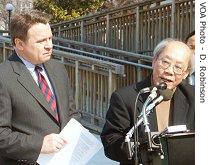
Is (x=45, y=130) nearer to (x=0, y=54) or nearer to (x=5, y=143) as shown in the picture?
(x=5, y=143)

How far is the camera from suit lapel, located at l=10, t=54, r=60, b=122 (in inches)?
131

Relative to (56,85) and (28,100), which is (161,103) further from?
(28,100)

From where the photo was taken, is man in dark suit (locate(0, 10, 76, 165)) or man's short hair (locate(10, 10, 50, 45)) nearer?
man in dark suit (locate(0, 10, 76, 165))

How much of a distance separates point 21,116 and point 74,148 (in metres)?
0.39

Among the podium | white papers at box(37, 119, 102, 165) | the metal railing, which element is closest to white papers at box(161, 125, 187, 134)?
the podium

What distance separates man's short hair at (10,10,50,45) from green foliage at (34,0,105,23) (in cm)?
2286

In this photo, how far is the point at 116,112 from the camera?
3.38 metres

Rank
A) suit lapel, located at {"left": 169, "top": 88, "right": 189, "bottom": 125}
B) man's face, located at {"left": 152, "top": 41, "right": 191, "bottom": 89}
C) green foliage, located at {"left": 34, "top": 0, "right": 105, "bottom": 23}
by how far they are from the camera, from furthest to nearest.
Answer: green foliage, located at {"left": 34, "top": 0, "right": 105, "bottom": 23} < suit lapel, located at {"left": 169, "top": 88, "right": 189, "bottom": 125} < man's face, located at {"left": 152, "top": 41, "right": 191, "bottom": 89}

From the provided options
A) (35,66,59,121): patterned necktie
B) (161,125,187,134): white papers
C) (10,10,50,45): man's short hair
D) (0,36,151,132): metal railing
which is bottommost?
(0,36,151,132): metal railing

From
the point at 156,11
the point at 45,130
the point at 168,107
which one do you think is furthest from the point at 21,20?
the point at 156,11

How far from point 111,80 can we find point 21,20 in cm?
572

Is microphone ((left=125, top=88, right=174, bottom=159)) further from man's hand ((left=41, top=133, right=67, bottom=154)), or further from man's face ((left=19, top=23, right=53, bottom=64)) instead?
man's face ((left=19, top=23, right=53, bottom=64))

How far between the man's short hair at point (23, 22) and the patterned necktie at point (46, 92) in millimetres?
259
